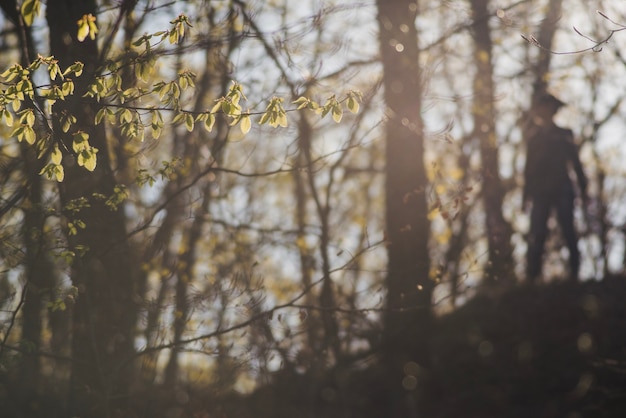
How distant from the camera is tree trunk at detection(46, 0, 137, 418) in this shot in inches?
210

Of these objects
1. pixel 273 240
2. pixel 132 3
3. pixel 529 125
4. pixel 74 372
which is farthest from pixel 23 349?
pixel 529 125

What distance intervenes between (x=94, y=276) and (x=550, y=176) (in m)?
6.45

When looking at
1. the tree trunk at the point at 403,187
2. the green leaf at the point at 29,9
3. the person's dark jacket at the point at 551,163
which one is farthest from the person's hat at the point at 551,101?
the green leaf at the point at 29,9

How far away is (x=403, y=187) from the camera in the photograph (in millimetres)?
7969

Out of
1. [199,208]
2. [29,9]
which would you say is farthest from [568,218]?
[29,9]

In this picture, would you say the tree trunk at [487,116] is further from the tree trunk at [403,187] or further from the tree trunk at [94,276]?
the tree trunk at [94,276]

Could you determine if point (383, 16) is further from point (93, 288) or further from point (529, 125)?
point (93, 288)

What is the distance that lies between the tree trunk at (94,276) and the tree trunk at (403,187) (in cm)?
301

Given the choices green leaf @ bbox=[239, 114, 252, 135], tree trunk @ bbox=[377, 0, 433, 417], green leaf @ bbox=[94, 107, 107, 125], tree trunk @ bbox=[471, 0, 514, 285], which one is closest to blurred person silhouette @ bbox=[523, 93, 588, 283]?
tree trunk @ bbox=[471, 0, 514, 285]

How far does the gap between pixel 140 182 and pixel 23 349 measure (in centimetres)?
146

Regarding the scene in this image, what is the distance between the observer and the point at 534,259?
9883mm

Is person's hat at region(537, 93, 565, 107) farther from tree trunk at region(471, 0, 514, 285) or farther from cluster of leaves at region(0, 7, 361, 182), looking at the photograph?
cluster of leaves at region(0, 7, 361, 182)

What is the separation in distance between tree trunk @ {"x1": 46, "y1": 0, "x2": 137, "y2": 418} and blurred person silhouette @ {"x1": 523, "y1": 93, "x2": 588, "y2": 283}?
6.02 m

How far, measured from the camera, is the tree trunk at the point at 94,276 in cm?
533
